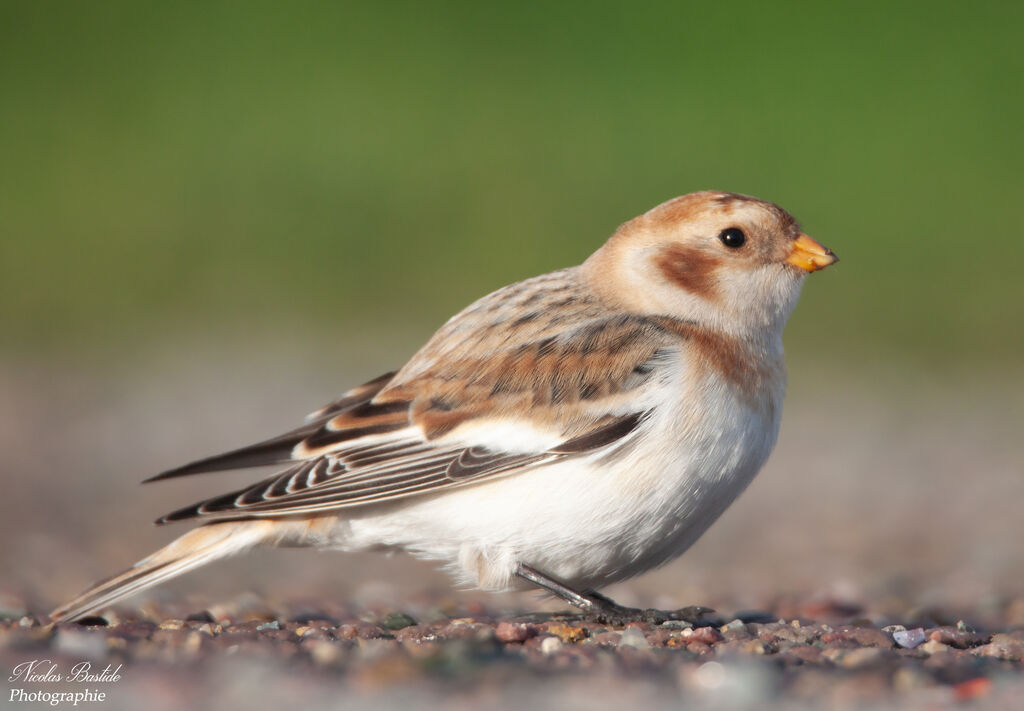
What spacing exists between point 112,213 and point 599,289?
10.6m

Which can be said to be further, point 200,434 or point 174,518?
point 200,434

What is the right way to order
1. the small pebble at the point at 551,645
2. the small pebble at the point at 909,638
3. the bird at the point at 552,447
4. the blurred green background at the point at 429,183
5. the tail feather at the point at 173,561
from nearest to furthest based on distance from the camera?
the small pebble at the point at 551,645 → the small pebble at the point at 909,638 → the bird at the point at 552,447 → the tail feather at the point at 173,561 → the blurred green background at the point at 429,183

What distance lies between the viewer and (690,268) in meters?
5.56

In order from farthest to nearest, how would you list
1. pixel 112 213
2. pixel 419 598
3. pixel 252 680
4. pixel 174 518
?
pixel 112 213
pixel 419 598
pixel 174 518
pixel 252 680

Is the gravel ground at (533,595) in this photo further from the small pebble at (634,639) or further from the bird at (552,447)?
the bird at (552,447)

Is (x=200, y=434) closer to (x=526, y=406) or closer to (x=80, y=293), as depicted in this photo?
(x=80, y=293)

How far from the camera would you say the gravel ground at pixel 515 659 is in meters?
3.49

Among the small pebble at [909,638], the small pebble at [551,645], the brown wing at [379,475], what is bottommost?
the small pebble at [909,638]

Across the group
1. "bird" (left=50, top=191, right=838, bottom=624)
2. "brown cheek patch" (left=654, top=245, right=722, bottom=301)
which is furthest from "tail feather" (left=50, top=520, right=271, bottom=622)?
"brown cheek patch" (left=654, top=245, right=722, bottom=301)

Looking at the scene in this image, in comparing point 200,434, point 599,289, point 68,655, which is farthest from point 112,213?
point 68,655

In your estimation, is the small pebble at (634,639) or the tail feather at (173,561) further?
the tail feather at (173,561)

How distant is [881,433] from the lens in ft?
35.9

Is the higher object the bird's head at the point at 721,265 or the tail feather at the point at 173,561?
the bird's head at the point at 721,265

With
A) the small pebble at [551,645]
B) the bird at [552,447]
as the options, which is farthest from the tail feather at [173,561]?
the small pebble at [551,645]
